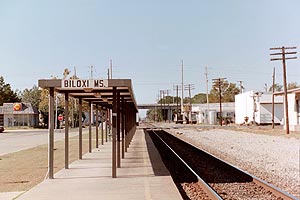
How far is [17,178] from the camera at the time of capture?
15188 millimetres

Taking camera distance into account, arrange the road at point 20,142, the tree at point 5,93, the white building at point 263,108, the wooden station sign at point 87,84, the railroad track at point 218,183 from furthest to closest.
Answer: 1. the tree at point 5,93
2. the white building at point 263,108
3. the road at point 20,142
4. the wooden station sign at point 87,84
5. the railroad track at point 218,183

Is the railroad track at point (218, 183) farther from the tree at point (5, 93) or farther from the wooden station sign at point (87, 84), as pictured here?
the tree at point (5, 93)

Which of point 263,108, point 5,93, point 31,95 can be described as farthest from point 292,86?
point 31,95

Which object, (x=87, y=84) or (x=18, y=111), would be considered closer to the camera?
(x=87, y=84)

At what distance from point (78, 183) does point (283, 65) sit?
3883 centimetres

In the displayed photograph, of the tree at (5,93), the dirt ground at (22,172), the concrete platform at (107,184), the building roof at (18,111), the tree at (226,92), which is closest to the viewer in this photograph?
the concrete platform at (107,184)

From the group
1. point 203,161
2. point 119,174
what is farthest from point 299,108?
point 119,174

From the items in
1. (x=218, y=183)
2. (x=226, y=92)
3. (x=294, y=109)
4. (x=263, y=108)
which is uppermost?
(x=226, y=92)

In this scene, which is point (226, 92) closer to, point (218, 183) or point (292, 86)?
point (292, 86)

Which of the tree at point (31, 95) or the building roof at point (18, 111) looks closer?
the building roof at point (18, 111)

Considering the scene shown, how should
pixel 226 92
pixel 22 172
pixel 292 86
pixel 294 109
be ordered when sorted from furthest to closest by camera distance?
pixel 226 92
pixel 292 86
pixel 294 109
pixel 22 172

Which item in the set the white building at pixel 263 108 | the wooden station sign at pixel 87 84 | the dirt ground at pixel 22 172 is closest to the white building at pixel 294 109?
the white building at pixel 263 108

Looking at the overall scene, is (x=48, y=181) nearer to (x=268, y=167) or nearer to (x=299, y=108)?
(x=268, y=167)

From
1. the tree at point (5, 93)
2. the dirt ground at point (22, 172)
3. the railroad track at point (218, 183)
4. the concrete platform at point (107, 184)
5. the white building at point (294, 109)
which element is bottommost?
the railroad track at point (218, 183)
